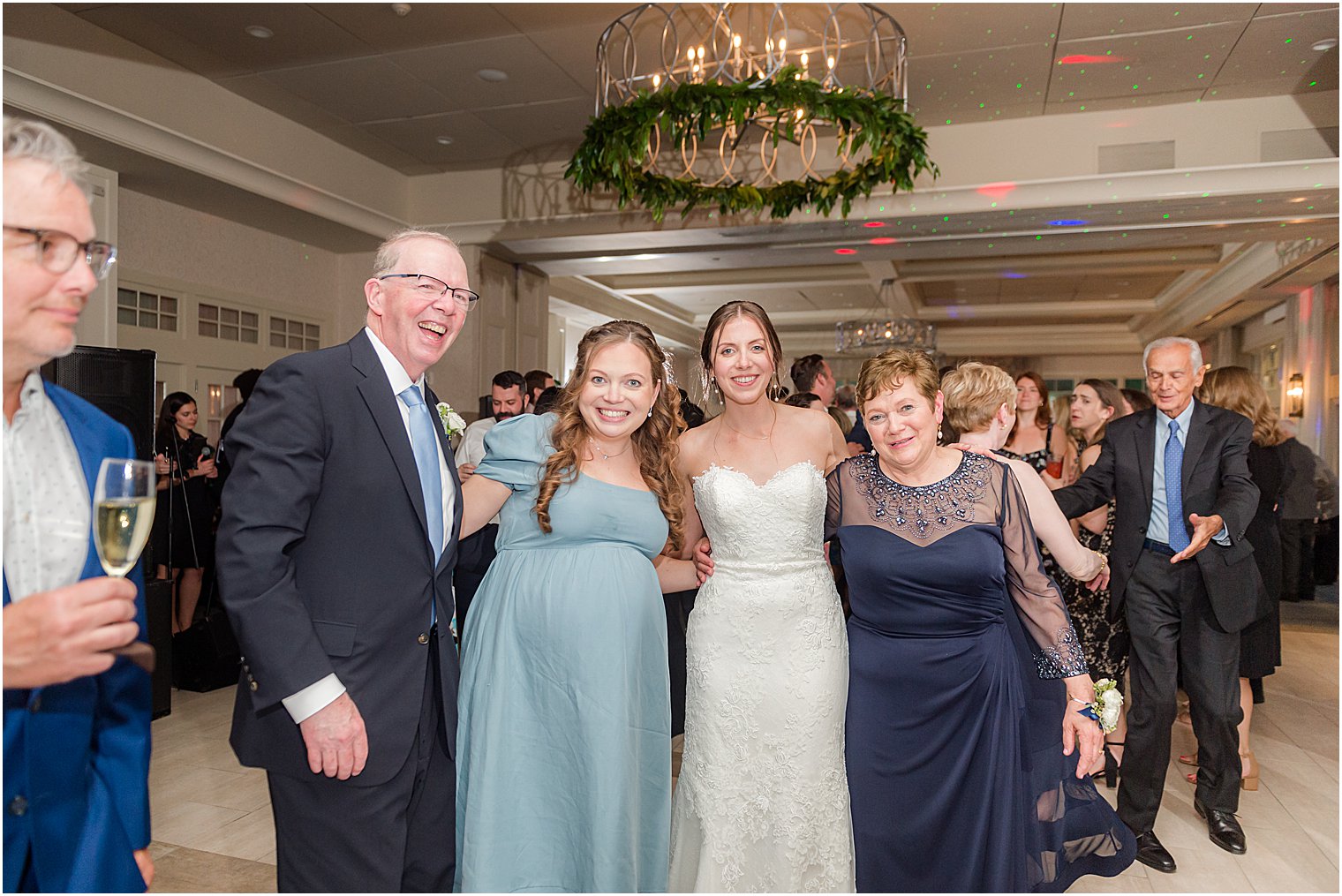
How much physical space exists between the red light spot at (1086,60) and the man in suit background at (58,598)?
568 centimetres

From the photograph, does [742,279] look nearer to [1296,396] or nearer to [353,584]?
[1296,396]

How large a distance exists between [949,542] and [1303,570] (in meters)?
7.84

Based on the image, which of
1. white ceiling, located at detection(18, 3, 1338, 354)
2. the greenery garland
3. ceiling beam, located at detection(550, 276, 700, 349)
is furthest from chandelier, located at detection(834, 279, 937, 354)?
the greenery garland

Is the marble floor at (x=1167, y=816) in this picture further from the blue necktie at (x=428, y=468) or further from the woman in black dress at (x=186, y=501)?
the blue necktie at (x=428, y=468)

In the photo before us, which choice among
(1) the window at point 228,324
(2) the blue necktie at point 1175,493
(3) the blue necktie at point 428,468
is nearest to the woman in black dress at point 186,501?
(1) the window at point 228,324

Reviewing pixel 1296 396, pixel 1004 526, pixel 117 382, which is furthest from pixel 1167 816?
pixel 1296 396

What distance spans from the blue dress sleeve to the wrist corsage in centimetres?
146

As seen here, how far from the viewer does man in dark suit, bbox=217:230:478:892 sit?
1551 mm

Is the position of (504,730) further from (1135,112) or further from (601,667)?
(1135,112)

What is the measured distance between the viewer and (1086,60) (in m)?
5.48

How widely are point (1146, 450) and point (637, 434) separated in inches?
79.6

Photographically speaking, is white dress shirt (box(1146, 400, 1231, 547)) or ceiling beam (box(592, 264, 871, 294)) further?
ceiling beam (box(592, 264, 871, 294))

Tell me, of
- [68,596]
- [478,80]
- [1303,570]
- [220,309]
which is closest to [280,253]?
[220,309]

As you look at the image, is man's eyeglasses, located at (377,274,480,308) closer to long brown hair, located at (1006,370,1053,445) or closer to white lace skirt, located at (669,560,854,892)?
white lace skirt, located at (669,560,854,892)
